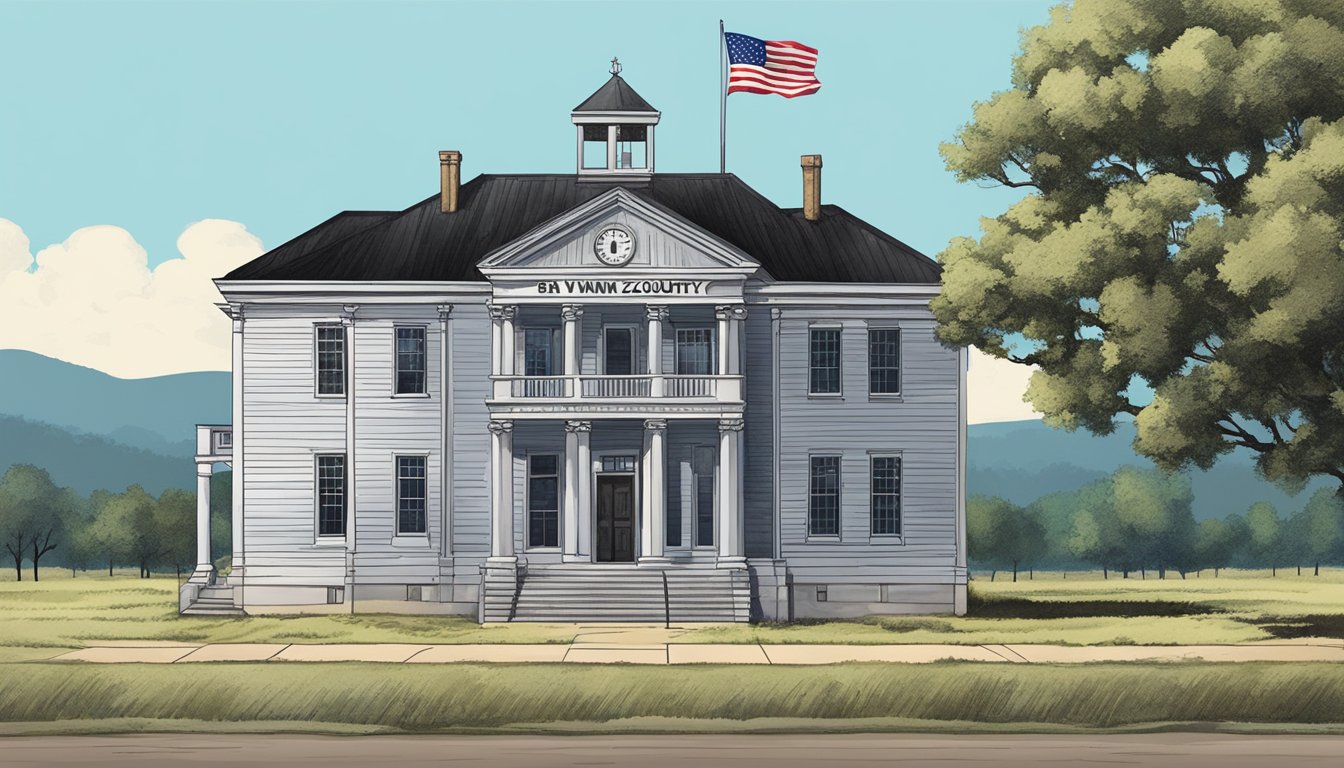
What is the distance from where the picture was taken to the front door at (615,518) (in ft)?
138

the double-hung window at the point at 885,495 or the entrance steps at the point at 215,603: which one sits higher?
the double-hung window at the point at 885,495

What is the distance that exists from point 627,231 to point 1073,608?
14808 millimetres

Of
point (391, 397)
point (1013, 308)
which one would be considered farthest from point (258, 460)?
point (1013, 308)

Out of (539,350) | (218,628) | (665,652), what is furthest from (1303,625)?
(218,628)

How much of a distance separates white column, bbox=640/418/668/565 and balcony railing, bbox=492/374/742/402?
83 cm

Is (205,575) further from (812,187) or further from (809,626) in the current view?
(812,187)

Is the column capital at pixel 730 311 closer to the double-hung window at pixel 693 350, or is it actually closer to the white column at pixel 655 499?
the double-hung window at pixel 693 350

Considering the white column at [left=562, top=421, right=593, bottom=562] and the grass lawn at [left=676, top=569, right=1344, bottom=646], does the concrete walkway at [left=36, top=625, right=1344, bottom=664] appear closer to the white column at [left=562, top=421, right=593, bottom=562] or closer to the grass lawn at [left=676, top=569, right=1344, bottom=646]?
the grass lawn at [left=676, top=569, right=1344, bottom=646]

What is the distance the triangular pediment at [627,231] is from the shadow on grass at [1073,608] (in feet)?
34.2

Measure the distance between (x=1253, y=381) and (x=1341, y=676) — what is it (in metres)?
11.5

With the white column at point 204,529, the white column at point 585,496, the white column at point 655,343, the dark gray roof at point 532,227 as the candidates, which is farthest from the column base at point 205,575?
the white column at point 655,343

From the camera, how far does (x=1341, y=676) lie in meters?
22.1

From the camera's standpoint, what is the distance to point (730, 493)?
1588 inches

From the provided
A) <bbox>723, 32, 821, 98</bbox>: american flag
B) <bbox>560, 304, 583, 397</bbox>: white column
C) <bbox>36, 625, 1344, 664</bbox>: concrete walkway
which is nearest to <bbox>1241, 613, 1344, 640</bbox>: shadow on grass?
<bbox>36, 625, 1344, 664</bbox>: concrete walkway
